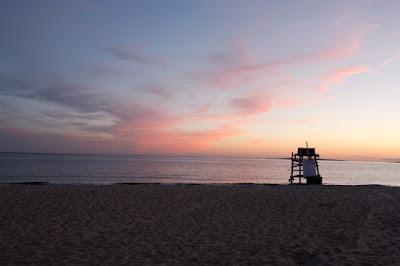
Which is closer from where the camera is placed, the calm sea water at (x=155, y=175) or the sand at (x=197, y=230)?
the sand at (x=197, y=230)

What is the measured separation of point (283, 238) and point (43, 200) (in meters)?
12.9

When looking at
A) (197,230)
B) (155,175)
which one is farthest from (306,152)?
(155,175)

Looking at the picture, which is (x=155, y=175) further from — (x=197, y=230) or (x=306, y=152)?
(x=197, y=230)

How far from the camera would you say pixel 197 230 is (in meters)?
Result: 12.3

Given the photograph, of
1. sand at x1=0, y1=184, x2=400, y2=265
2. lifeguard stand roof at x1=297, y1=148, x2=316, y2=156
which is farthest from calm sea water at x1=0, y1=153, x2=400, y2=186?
sand at x1=0, y1=184, x2=400, y2=265

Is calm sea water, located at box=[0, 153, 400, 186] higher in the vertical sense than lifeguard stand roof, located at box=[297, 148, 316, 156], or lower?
lower

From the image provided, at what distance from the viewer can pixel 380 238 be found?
11039mm

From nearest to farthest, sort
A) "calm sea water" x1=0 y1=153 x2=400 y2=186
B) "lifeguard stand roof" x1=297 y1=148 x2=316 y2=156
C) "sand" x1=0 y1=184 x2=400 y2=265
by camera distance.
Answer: "sand" x1=0 y1=184 x2=400 y2=265
"lifeguard stand roof" x1=297 y1=148 x2=316 y2=156
"calm sea water" x1=0 y1=153 x2=400 y2=186

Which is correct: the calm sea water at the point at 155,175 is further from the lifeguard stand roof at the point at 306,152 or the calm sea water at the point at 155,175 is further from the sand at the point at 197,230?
the sand at the point at 197,230

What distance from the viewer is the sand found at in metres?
9.07

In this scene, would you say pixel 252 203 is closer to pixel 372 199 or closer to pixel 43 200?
pixel 372 199

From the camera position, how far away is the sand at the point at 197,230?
29.8ft

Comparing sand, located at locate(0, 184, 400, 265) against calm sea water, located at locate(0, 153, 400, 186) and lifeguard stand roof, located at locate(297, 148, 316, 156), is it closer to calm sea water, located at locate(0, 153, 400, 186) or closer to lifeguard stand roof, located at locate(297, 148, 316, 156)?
lifeguard stand roof, located at locate(297, 148, 316, 156)

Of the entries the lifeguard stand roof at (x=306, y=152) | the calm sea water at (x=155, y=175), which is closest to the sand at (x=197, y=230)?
the lifeguard stand roof at (x=306, y=152)
